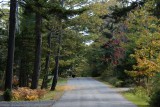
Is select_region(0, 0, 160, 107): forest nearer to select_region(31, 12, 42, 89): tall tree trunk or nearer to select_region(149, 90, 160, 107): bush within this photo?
select_region(31, 12, 42, 89): tall tree trunk

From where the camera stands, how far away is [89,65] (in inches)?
3548

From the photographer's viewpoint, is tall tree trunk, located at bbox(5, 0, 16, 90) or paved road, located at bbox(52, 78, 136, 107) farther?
tall tree trunk, located at bbox(5, 0, 16, 90)

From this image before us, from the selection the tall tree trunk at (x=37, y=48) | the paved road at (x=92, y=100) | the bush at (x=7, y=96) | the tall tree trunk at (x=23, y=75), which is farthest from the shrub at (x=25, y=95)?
the tall tree trunk at (x=23, y=75)

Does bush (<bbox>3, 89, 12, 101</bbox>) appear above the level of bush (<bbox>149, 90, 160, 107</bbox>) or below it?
below

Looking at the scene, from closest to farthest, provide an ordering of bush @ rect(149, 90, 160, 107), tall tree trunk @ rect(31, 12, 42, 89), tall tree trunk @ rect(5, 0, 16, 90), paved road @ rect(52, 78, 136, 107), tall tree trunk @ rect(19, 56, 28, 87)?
bush @ rect(149, 90, 160, 107), paved road @ rect(52, 78, 136, 107), tall tree trunk @ rect(5, 0, 16, 90), tall tree trunk @ rect(31, 12, 42, 89), tall tree trunk @ rect(19, 56, 28, 87)

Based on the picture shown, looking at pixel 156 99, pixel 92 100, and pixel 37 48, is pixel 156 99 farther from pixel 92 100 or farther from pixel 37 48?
pixel 37 48

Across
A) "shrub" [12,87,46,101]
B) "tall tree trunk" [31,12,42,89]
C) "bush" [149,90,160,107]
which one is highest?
"tall tree trunk" [31,12,42,89]

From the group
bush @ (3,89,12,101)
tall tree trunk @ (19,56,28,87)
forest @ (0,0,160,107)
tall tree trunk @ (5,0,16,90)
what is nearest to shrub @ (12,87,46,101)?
forest @ (0,0,160,107)

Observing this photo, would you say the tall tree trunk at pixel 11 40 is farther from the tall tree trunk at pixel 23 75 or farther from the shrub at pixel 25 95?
the tall tree trunk at pixel 23 75

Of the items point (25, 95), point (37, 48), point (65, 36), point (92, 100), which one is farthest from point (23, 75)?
point (92, 100)

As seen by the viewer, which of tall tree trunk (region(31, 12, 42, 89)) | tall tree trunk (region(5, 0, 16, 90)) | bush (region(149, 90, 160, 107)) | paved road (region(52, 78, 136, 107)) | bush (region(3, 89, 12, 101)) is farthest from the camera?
tall tree trunk (region(31, 12, 42, 89))

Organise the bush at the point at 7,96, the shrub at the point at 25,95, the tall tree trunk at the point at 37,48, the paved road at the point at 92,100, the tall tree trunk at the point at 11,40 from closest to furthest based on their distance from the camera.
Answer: the paved road at the point at 92,100 < the bush at the point at 7,96 < the tall tree trunk at the point at 11,40 < the shrub at the point at 25,95 < the tall tree trunk at the point at 37,48

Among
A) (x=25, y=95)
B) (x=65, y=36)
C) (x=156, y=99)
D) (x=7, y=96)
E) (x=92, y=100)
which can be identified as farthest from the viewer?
(x=65, y=36)

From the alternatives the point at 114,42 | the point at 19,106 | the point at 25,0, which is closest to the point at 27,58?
the point at 25,0
